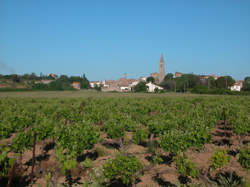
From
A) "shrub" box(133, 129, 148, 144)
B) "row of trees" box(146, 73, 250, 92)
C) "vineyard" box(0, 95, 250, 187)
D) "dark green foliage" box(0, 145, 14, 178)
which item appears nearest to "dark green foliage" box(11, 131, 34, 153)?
"vineyard" box(0, 95, 250, 187)

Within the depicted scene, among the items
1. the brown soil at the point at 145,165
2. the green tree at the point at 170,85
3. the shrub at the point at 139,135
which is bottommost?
the brown soil at the point at 145,165

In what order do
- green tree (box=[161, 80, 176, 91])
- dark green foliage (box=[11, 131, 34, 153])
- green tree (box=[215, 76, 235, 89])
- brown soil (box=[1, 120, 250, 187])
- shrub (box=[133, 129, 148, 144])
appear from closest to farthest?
brown soil (box=[1, 120, 250, 187]), dark green foliage (box=[11, 131, 34, 153]), shrub (box=[133, 129, 148, 144]), green tree (box=[215, 76, 235, 89]), green tree (box=[161, 80, 176, 91])

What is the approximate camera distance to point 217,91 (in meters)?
67.1

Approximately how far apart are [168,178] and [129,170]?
2362 mm

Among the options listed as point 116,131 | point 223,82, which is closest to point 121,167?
point 116,131

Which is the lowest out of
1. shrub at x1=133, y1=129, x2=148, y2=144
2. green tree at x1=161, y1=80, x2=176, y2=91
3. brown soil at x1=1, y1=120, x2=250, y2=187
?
brown soil at x1=1, y1=120, x2=250, y2=187

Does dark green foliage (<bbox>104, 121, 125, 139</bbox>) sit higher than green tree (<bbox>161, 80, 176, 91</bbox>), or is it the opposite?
green tree (<bbox>161, 80, 176, 91</bbox>)

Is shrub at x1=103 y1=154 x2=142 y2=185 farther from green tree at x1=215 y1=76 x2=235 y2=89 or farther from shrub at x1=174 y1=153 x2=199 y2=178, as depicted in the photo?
green tree at x1=215 y1=76 x2=235 y2=89

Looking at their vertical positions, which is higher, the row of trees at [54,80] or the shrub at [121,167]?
the row of trees at [54,80]

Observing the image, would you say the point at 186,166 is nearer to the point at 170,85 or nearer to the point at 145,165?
the point at 145,165

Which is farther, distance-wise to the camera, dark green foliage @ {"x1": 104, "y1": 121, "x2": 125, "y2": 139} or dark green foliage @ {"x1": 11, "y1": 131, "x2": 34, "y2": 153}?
dark green foliage @ {"x1": 104, "y1": 121, "x2": 125, "y2": 139}

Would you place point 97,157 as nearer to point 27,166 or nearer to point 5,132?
point 27,166

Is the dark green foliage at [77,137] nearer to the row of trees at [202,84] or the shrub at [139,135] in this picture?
the shrub at [139,135]

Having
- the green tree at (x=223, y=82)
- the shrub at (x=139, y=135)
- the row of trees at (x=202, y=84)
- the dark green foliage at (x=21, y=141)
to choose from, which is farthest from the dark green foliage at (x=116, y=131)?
the green tree at (x=223, y=82)
